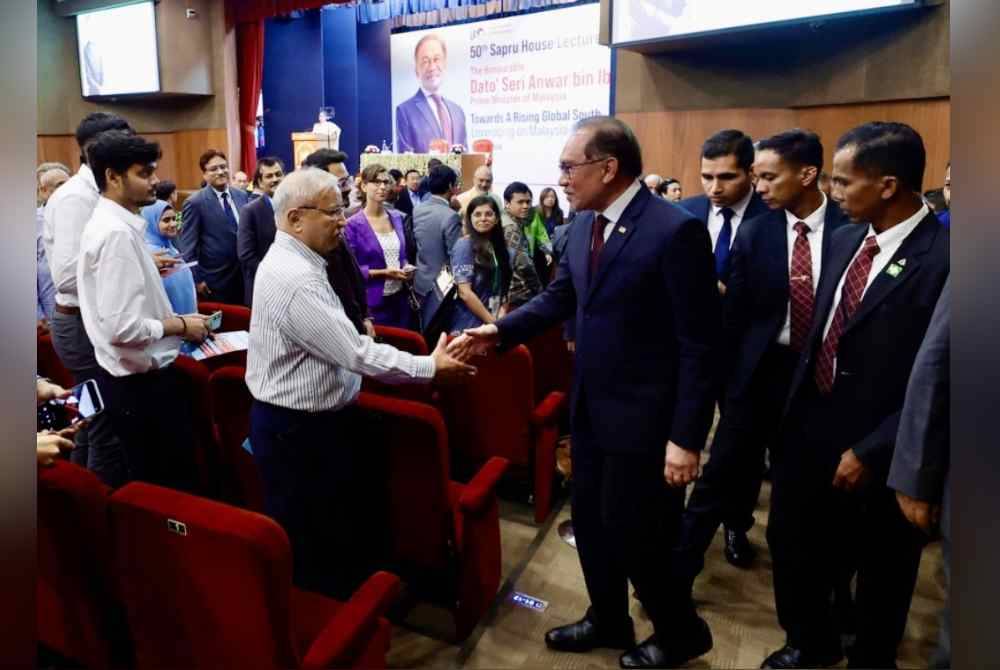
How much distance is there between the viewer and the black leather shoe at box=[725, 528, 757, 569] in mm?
2518

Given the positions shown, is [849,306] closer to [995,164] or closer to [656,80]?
[995,164]

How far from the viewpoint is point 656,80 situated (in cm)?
657

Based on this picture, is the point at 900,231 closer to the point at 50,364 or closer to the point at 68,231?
the point at 68,231

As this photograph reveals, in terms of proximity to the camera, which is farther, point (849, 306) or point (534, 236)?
point (534, 236)

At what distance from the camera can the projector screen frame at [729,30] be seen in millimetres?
4793

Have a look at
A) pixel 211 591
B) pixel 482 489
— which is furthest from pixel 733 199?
pixel 211 591

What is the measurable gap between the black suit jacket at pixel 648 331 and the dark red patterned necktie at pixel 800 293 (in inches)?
19.4

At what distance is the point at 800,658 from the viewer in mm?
1897

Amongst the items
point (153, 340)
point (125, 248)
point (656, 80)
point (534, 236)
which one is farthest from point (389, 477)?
point (656, 80)

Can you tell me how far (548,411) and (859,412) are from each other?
116 cm

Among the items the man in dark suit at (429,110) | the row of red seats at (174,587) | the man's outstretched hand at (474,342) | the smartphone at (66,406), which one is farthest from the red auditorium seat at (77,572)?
the man in dark suit at (429,110)

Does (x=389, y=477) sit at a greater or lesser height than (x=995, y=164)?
lesser

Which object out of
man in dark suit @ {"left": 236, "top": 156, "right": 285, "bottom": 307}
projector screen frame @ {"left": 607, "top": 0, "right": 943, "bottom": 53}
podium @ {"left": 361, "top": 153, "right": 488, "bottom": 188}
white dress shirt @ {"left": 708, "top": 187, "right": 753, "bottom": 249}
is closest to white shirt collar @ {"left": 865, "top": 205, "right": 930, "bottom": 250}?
white dress shirt @ {"left": 708, "top": 187, "right": 753, "bottom": 249}

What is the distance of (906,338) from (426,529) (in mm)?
1310
